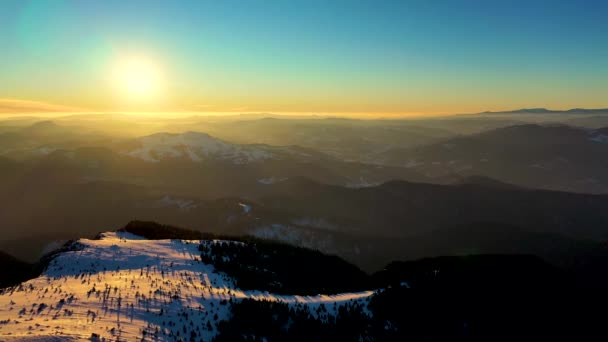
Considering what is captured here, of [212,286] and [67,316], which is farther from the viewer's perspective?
[212,286]

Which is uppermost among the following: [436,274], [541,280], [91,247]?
[91,247]

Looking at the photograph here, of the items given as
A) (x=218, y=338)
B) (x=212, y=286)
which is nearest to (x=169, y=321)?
(x=218, y=338)

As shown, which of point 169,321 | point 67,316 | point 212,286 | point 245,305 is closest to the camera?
point 67,316

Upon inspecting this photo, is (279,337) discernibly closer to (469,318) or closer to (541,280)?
(469,318)

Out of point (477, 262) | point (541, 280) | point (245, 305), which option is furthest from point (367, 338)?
point (541, 280)

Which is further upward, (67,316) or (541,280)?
(67,316)

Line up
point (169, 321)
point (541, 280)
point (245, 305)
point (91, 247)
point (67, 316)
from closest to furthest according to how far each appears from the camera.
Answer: point (67, 316) < point (169, 321) < point (245, 305) < point (91, 247) < point (541, 280)

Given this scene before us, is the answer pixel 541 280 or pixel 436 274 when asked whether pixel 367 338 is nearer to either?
pixel 436 274
